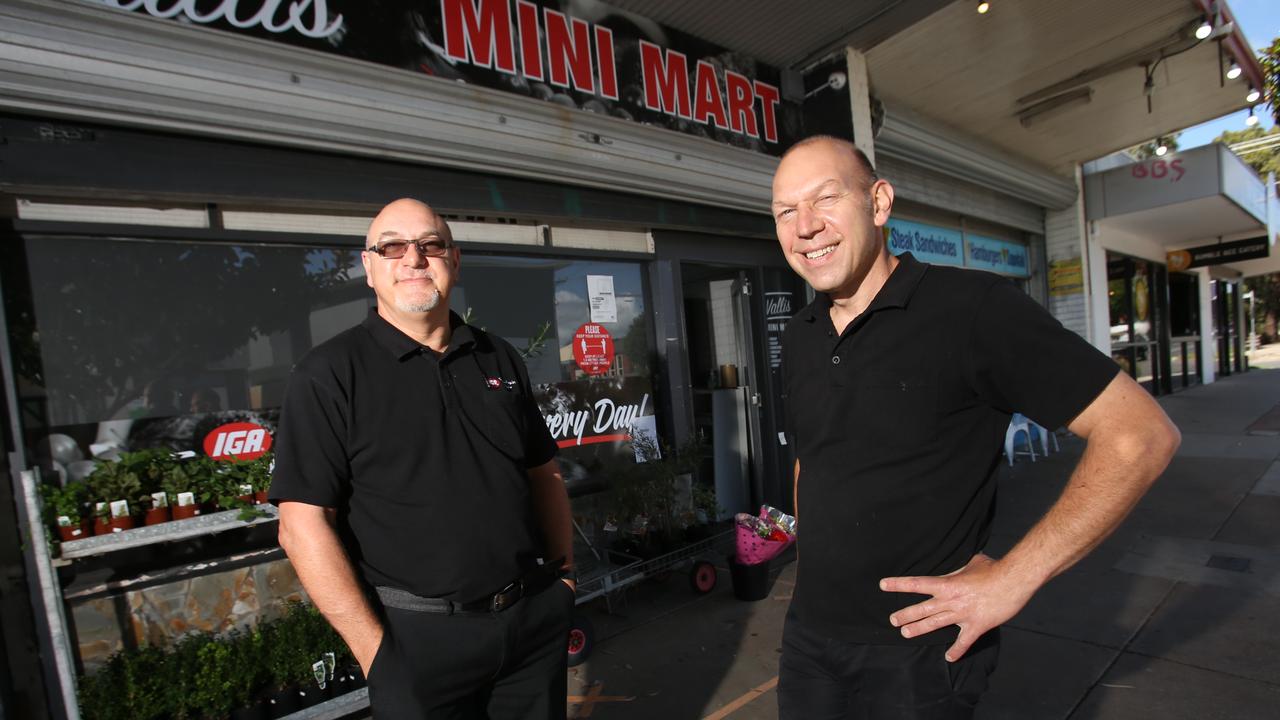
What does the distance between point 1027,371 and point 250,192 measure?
3.55 metres

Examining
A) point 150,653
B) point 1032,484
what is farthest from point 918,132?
point 150,653

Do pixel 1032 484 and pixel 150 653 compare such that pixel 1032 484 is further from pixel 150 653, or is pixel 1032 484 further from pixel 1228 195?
pixel 150 653

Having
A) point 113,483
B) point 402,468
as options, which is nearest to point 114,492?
point 113,483

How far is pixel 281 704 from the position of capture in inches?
110

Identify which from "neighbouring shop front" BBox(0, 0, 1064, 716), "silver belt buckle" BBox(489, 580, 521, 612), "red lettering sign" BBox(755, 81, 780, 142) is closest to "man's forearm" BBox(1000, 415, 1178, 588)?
"silver belt buckle" BBox(489, 580, 521, 612)

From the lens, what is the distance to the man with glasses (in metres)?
1.62

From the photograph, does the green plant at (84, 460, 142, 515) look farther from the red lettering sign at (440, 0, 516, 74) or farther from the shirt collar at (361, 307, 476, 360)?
the red lettering sign at (440, 0, 516, 74)

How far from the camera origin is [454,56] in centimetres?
387

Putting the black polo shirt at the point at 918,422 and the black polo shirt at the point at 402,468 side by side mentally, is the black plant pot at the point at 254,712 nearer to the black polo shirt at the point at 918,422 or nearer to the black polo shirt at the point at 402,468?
the black polo shirt at the point at 402,468

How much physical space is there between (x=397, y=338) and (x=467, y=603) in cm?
78

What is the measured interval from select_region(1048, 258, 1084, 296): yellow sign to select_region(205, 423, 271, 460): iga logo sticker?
12.0m

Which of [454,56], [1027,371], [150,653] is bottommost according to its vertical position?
[150,653]

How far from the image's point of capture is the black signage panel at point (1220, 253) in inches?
537

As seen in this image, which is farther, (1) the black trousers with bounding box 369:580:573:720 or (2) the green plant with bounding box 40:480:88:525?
(2) the green plant with bounding box 40:480:88:525
